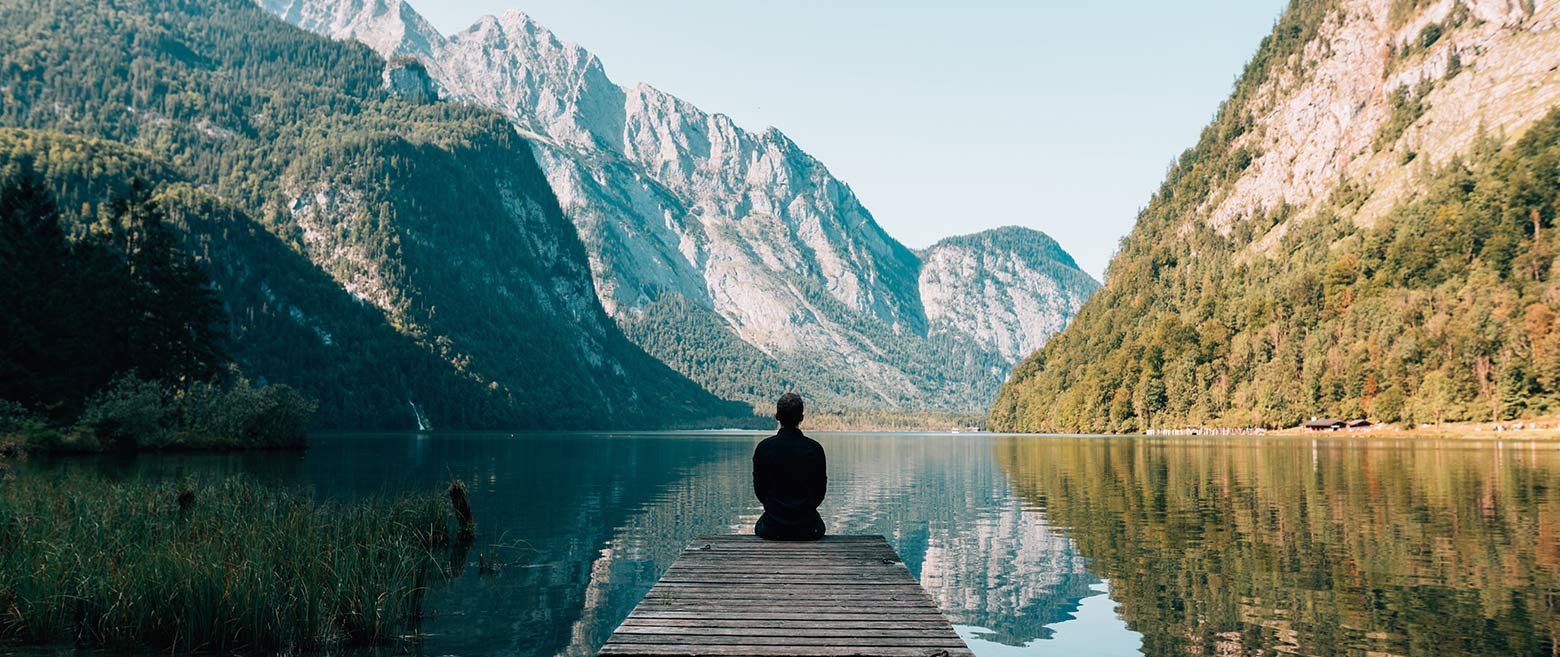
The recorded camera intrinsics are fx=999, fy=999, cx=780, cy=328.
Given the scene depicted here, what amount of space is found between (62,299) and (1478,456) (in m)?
105

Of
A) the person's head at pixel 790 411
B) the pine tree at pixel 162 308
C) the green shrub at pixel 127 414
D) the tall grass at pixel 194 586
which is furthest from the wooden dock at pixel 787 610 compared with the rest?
the pine tree at pixel 162 308

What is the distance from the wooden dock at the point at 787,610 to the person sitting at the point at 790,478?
76cm

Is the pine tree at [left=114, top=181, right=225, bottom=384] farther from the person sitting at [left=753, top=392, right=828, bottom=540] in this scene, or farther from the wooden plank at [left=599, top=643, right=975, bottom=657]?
the wooden plank at [left=599, top=643, right=975, bottom=657]

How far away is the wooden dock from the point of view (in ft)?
34.0

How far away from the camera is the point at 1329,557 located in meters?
27.1

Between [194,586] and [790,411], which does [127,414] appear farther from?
[790,411]

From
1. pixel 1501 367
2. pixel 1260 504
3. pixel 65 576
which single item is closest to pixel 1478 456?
pixel 1260 504

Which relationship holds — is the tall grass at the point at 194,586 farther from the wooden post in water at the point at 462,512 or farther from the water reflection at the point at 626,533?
the wooden post in water at the point at 462,512

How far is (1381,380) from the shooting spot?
138 meters

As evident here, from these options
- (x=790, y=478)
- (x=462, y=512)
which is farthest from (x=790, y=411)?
(x=462, y=512)

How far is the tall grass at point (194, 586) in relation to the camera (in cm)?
1714

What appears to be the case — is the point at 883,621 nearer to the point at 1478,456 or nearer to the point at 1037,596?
the point at 1037,596

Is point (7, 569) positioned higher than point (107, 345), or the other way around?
point (107, 345)

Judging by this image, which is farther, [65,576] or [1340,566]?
[1340,566]
